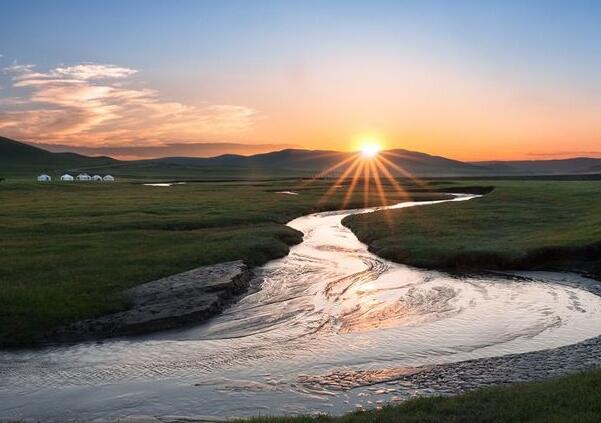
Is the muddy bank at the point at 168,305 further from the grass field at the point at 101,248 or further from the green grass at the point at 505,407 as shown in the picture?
the green grass at the point at 505,407

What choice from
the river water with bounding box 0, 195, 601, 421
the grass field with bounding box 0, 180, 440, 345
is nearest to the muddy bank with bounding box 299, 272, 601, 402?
the river water with bounding box 0, 195, 601, 421

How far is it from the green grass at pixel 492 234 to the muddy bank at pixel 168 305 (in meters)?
16.2

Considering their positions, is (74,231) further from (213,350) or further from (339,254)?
(213,350)

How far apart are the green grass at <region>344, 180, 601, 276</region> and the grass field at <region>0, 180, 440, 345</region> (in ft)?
33.1

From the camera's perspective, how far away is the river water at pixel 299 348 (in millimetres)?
18266

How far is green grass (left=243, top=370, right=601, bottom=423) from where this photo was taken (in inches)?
546

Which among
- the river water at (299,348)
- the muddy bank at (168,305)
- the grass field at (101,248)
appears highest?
the grass field at (101,248)

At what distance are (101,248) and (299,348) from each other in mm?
23216

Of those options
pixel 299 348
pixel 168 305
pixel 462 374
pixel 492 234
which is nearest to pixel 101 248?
pixel 168 305

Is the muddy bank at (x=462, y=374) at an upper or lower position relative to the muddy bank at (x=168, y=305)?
lower

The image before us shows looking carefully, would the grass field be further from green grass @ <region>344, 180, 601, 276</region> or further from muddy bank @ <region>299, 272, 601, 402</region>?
muddy bank @ <region>299, 272, 601, 402</region>

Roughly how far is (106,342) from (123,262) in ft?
40.4

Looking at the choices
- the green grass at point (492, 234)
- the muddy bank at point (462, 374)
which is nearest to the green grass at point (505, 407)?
the muddy bank at point (462, 374)

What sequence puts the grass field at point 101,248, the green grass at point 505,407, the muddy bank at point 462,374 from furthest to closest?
the grass field at point 101,248 → the muddy bank at point 462,374 → the green grass at point 505,407
